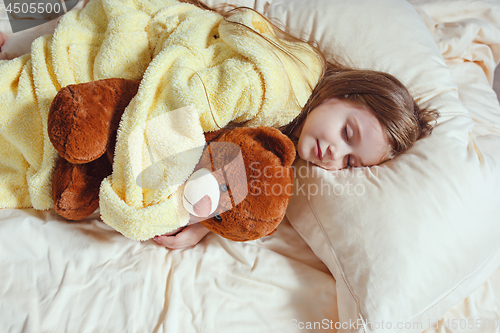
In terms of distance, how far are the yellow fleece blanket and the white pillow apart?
0.23 metres

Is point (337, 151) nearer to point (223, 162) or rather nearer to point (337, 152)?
point (337, 152)

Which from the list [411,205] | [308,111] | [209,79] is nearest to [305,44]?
[308,111]

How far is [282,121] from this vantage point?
0.72m

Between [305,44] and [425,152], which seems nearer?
[425,152]

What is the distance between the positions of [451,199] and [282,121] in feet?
1.31

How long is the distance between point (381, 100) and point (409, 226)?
0.98 feet

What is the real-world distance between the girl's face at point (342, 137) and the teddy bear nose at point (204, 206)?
0.31 m

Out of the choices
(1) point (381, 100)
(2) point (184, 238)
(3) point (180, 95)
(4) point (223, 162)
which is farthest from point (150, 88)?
(1) point (381, 100)

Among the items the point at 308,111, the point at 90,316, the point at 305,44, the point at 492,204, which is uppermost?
the point at 305,44

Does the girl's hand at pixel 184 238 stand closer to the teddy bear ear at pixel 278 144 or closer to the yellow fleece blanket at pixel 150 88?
the yellow fleece blanket at pixel 150 88

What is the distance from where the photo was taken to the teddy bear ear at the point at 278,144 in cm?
55

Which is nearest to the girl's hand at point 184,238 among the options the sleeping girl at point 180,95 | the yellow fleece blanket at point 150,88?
the sleeping girl at point 180,95

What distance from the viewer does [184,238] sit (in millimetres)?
747

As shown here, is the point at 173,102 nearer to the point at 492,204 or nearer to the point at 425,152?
the point at 425,152
